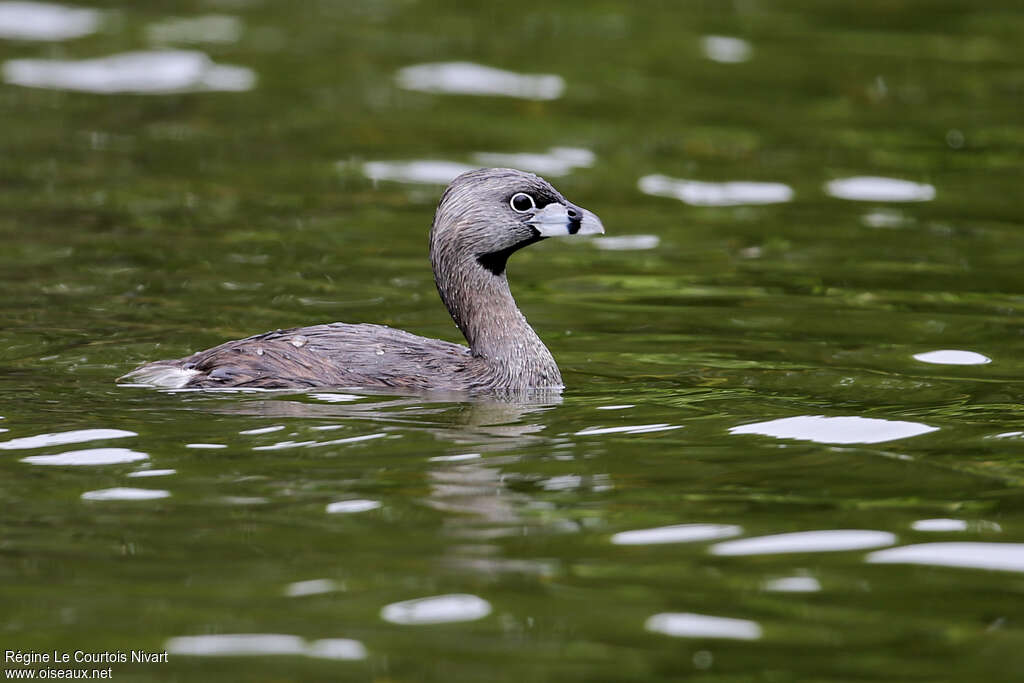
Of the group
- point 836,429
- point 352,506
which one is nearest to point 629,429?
point 836,429

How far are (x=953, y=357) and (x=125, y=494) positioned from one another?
18.7ft

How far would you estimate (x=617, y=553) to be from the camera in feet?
22.2

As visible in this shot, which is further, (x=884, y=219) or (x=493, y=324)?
(x=884, y=219)

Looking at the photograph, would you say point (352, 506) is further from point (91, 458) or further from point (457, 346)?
point (457, 346)

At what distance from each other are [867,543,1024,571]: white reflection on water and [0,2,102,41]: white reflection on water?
54.9 feet

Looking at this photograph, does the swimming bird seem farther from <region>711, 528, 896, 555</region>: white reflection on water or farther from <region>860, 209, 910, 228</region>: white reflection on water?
<region>860, 209, 910, 228</region>: white reflection on water

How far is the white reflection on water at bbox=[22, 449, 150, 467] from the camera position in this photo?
8031 mm

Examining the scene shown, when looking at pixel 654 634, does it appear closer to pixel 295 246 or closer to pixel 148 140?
pixel 295 246

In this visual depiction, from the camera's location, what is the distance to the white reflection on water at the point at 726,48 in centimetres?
2080

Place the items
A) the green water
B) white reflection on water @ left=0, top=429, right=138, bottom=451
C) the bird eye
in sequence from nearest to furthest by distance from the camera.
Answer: the green water < white reflection on water @ left=0, top=429, right=138, bottom=451 < the bird eye

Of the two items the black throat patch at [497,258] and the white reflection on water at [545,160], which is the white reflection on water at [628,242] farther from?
the black throat patch at [497,258]

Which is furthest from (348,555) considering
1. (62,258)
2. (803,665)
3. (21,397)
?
(62,258)

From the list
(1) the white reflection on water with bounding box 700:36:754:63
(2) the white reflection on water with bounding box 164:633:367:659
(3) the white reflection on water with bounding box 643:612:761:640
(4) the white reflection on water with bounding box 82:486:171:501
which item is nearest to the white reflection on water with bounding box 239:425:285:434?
(4) the white reflection on water with bounding box 82:486:171:501

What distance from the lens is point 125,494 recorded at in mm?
7516
